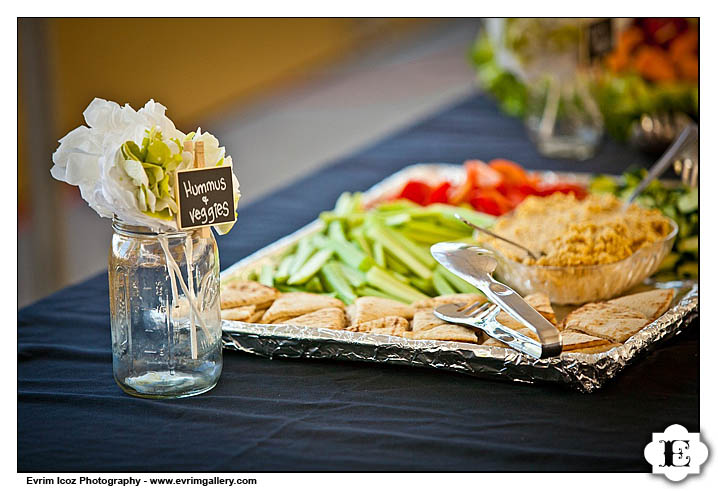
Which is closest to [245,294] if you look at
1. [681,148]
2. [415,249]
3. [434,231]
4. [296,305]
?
[296,305]

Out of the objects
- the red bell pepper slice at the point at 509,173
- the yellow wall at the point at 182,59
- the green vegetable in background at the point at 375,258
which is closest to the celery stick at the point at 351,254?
the green vegetable in background at the point at 375,258

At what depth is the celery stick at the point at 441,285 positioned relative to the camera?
5.79ft

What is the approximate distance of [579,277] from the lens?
1.68 metres

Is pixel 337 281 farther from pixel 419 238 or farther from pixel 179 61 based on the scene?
pixel 179 61

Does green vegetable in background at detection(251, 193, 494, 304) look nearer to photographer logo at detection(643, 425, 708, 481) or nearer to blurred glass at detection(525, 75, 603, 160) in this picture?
photographer logo at detection(643, 425, 708, 481)

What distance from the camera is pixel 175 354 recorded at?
140 cm

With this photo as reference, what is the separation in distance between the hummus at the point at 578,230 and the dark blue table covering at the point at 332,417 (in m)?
0.22

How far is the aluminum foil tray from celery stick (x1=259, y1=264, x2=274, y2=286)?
25 cm

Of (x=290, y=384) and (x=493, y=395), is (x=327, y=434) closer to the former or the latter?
(x=290, y=384)

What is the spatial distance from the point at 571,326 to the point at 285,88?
22.5 ft

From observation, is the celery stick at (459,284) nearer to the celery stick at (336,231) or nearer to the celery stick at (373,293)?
the celery stick at (373,293)

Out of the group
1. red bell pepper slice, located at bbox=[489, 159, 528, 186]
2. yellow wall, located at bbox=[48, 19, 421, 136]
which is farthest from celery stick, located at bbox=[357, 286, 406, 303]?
yellow wall, located at bbox=[48, 19, 421, 136]

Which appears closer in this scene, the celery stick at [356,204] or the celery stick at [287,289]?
the celery stick at [287,289]

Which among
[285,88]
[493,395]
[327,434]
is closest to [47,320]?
[327,434]
